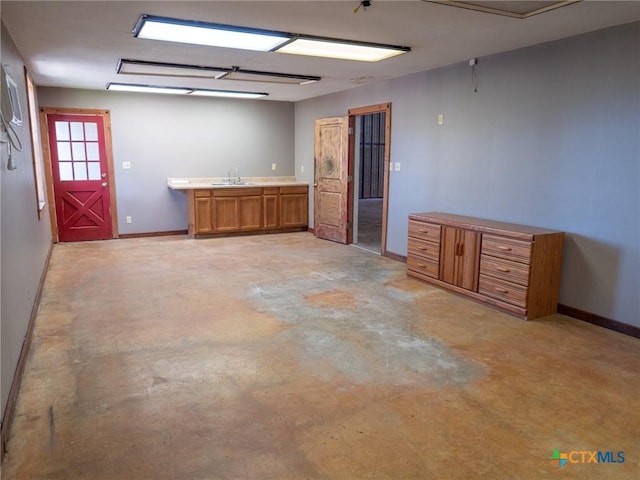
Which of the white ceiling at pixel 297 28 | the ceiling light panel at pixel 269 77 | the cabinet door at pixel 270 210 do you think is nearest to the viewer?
the white ceiling at pixel 297 28

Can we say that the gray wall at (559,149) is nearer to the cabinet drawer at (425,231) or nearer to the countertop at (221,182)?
the cabinet drawer at (425,231)

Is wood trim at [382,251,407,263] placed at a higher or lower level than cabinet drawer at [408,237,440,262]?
lower

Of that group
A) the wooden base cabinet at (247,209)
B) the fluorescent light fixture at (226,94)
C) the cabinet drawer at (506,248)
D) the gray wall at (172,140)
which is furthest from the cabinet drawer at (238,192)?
the cabinet drawer at (506,248)

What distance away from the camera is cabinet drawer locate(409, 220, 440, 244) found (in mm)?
4805

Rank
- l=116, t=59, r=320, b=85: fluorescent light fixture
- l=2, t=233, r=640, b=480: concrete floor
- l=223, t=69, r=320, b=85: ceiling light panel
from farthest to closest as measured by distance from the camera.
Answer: l=223, t=69, r=320, b=85: ceiling light panel → l=116, t=59, r=320, b=85: fluorescent light fixture → l=2, t=233, r=640, b=480: concrete floor

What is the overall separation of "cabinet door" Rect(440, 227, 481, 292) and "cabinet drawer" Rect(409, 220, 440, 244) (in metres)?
0.10

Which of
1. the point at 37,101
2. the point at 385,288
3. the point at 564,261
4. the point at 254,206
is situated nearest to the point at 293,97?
the point at 254,206

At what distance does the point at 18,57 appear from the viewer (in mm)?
4230

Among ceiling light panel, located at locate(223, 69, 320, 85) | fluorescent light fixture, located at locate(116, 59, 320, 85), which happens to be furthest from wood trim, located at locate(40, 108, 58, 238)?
ceiling light panel, located at locate(223, 69, 320, 85)

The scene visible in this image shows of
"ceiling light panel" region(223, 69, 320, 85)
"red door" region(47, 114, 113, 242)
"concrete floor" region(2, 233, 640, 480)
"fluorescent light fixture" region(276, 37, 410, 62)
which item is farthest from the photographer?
"red door" region(47, 114, 113, 242)

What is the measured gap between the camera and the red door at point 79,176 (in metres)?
6.84

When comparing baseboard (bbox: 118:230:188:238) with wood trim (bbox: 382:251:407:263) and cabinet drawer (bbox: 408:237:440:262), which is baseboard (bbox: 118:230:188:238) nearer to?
wood trim (bbox: 382:251:407:263)

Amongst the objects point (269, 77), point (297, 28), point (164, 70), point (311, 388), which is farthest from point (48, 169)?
point (311, 388)

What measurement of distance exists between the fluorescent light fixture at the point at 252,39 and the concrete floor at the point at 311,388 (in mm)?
2294
